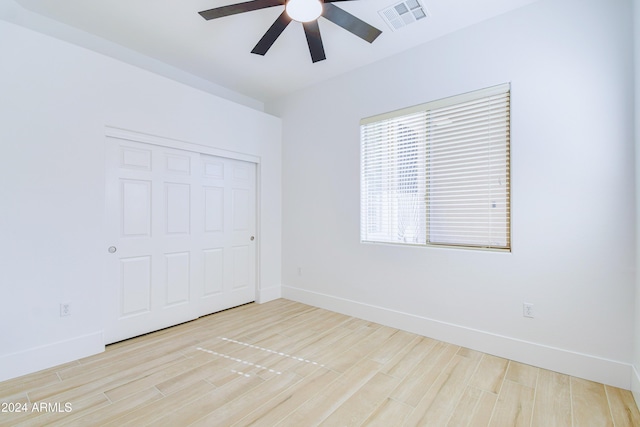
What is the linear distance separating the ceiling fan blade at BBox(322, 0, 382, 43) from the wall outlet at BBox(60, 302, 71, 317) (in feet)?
10.7

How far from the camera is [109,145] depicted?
2.87 m

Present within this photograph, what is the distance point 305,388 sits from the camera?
2.15m

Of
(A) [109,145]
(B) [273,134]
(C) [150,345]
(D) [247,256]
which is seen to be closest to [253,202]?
(D) [247,256]

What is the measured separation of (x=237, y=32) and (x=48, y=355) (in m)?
3.37

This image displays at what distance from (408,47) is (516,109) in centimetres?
133

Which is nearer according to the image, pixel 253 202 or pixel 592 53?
pixel 592 53

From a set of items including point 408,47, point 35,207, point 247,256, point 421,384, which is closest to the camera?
point 421,384

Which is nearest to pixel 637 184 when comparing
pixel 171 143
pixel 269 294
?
pixel 269 294

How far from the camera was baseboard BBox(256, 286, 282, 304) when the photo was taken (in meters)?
4.21

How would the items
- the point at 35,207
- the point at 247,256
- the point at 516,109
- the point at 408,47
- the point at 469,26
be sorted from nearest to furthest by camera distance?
the point at 35,207 → the point at 516,109 → the point at 469,26 → the point at 408,47 → the point at 247,256

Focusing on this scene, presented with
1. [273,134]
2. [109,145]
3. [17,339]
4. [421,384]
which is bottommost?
[421,384]

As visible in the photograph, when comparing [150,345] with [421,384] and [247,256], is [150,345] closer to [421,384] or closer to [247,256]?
[247,256]

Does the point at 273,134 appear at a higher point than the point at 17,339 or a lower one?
higher

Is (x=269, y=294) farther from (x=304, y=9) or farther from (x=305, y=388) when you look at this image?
(x=304, y=9)
